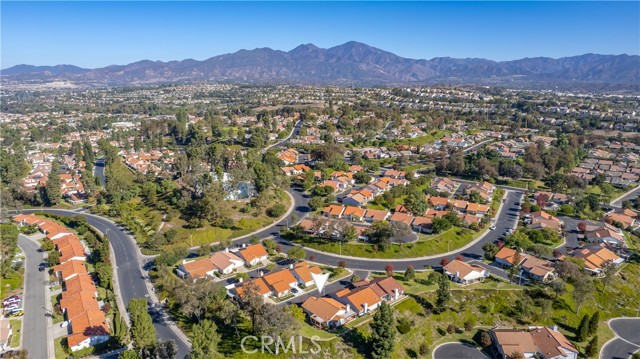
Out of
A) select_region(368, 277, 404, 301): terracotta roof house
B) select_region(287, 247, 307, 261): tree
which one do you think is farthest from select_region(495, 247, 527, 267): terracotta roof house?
select_region(287, 247, 307, 261): tree

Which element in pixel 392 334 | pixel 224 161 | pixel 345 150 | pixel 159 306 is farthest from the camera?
pixel 345 150

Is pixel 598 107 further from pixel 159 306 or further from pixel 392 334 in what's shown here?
pixel 159 306

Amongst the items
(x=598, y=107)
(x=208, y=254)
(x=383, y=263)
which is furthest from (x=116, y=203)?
(x=598, y=107)

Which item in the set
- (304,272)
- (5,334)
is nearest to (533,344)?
(304,272)

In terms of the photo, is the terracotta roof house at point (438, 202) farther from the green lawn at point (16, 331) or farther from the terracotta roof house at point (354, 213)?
the green lawn at point (16, 331)

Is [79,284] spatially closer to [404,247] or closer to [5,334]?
[5,334]

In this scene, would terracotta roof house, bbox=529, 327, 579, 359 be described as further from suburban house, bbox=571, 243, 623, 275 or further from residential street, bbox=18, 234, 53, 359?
residential street, bbox=18, 234, 53, 359
